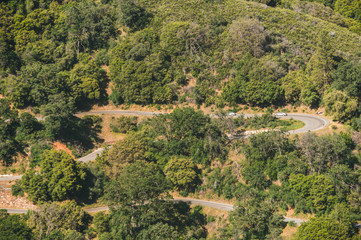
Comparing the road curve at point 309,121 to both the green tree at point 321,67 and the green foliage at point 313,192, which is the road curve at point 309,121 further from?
the green foliage at point 313,192

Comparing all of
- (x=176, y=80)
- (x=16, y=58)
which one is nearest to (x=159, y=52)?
(x=176, y=80)

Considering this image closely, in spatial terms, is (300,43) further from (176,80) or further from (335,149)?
(335,149)

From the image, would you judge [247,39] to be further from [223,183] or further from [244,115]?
[223,183]

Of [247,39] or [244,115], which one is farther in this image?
[247,39]

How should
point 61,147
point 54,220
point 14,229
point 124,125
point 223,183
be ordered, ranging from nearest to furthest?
point 14,229 < point 54,220 < point 223,183 < point 61,147 < point 124,125

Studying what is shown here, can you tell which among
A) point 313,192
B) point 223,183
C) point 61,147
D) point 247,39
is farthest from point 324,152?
point 61,147

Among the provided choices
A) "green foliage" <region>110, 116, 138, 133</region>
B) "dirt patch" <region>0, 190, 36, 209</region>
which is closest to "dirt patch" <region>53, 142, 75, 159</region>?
"green foliage" <region>110, 116, 138, 133</region>
